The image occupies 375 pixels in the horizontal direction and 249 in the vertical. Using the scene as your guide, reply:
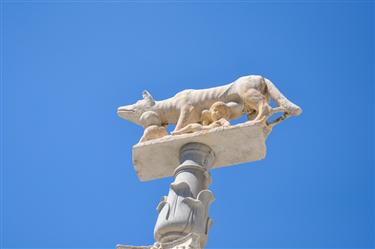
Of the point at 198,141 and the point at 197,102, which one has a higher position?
the point at 197,102

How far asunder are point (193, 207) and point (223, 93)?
8.43 feet

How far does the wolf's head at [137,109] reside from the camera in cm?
1191

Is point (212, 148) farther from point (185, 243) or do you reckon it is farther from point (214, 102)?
point (185, 243)

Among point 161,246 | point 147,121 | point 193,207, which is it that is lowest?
point 161,246

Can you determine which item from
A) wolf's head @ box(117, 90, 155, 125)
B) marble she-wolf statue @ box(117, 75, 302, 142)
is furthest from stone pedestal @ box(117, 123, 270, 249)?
wolf's head @ box(117, 90, 155, 125)

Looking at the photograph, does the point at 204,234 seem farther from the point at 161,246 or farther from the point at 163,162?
the point at 163,162

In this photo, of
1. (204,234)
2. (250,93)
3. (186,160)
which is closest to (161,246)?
(204,234)

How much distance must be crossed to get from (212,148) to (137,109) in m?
1.75

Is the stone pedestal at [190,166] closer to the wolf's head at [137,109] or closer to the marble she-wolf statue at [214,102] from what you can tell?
the marble she-wolf statue at [214,102]

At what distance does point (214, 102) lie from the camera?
11406 millimetres

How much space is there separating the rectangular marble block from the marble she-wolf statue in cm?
21

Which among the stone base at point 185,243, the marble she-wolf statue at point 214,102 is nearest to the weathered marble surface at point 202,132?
the marble she-wolf statue at point 214,102

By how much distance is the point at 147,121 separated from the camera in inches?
458

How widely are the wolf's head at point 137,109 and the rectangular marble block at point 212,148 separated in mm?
918
